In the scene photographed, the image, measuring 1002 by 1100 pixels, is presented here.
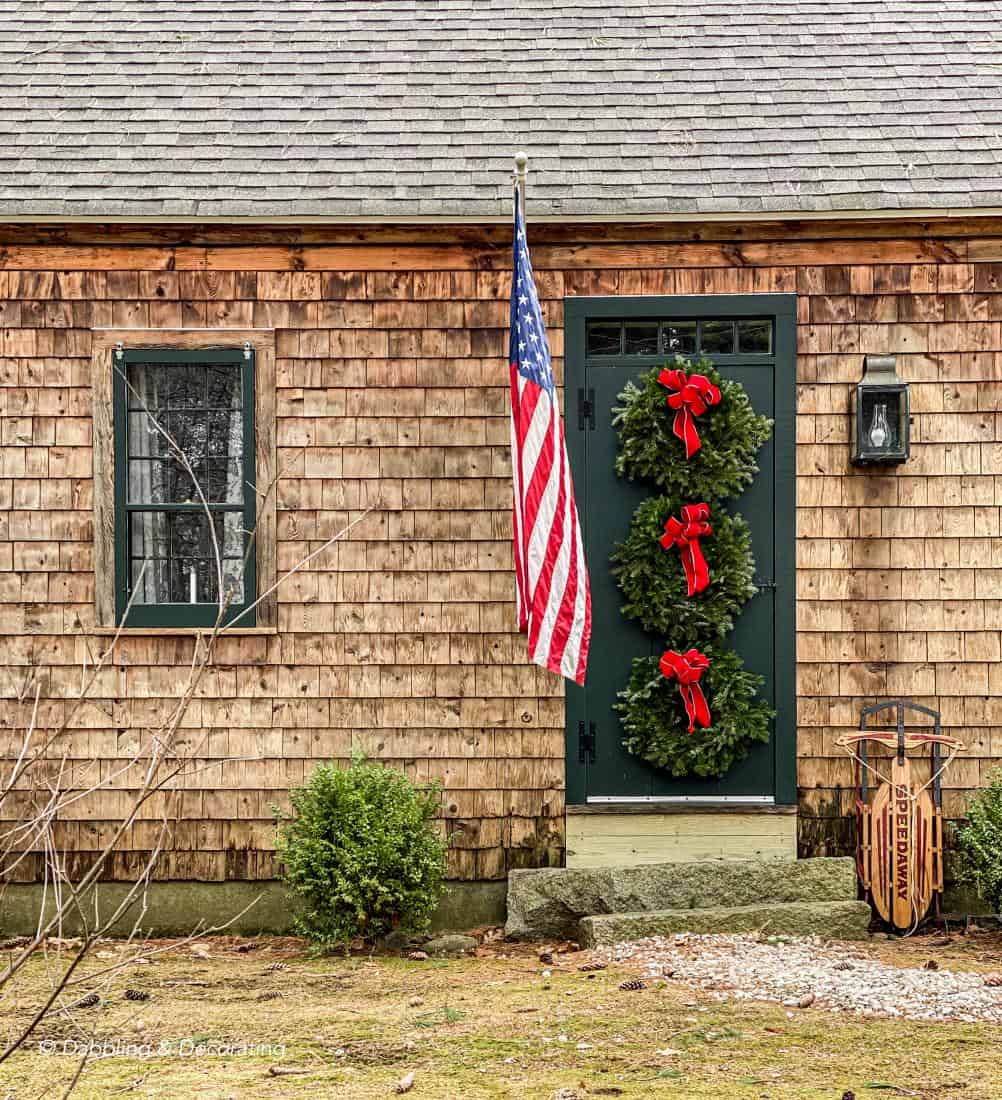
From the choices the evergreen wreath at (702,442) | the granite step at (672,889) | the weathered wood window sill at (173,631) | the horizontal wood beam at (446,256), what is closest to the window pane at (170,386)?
the horizontal wood beam at (446,256)

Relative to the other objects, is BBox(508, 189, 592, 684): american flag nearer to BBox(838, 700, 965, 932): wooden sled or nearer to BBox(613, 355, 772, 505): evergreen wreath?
BBox(613, 355, 772, 505): evergreen wreath

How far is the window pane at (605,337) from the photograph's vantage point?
654 centimetres

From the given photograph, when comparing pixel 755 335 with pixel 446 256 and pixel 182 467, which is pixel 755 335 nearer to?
pixel 446 256

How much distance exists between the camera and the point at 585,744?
6461 millimetres

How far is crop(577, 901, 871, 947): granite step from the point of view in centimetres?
605

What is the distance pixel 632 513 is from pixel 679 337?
3.26 ft

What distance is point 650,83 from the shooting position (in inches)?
283

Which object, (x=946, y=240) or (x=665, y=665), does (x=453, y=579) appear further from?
(x=946, y=240)

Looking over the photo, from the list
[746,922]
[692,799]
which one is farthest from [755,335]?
[746,922]

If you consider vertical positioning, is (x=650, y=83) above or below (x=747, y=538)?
above

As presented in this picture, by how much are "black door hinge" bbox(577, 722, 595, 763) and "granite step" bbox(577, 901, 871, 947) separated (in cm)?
82

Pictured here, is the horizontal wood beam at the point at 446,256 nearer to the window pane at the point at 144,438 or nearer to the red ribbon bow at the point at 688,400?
the red ribbon bow at the point at 688,400

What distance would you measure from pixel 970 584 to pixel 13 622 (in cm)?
514

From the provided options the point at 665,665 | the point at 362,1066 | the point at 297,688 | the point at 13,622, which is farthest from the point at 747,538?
the point at 13,622
